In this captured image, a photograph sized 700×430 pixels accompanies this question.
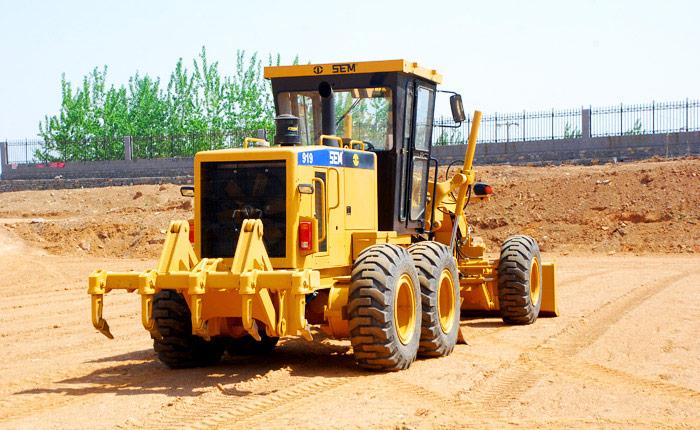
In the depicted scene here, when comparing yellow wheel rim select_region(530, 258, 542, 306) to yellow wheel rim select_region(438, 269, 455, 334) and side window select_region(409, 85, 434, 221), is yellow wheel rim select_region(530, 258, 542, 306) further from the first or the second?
yellow wheel rim select_region(438, 269, 455, 334)

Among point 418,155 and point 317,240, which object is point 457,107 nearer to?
point 418,155

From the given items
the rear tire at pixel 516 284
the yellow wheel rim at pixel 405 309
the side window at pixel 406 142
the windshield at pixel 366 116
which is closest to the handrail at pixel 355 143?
the windshield at pixel 366 116

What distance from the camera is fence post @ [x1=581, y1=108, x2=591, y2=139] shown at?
127 feet

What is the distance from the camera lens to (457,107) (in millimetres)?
12062

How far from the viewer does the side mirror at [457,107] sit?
12.1m

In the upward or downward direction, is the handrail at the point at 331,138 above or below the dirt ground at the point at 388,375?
above

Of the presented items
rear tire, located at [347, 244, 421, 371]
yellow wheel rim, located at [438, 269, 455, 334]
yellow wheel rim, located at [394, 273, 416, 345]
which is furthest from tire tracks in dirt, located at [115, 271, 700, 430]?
yellow wheel rim, located at [438, 269, 455, 334]

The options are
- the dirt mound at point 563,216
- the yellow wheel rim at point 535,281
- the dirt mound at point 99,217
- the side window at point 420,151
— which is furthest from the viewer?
the dirt mound at point 99,217

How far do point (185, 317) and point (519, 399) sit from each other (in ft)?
11.8

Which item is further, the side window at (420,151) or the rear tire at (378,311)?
the side window at (420,151)

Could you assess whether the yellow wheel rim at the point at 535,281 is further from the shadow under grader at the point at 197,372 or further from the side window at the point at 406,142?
the shadow under grader at the point at 197,372

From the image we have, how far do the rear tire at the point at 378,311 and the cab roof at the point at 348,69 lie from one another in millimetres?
2343

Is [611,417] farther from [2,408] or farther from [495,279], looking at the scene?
[495,279]

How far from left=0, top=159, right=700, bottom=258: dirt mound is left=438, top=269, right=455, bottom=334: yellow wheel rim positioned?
60.2 ft
